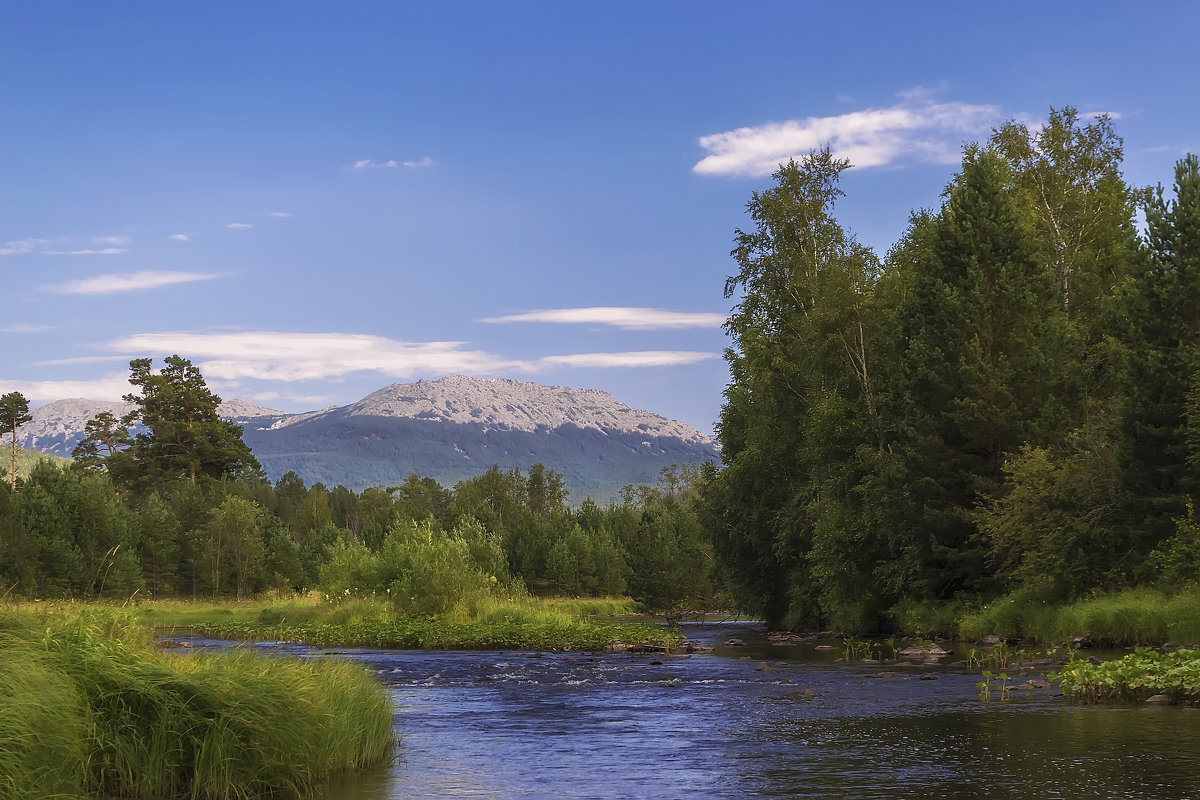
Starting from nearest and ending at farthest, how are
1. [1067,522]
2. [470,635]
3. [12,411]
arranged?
[1067,522], [470,635], [12,411]

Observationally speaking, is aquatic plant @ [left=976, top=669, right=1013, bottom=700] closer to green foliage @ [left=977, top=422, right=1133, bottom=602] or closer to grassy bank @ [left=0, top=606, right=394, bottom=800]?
green foliage @ [left=977, top=422, right=1133, bottom=602]

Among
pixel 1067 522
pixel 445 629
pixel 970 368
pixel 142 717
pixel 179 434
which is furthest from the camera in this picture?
pixel 179 434

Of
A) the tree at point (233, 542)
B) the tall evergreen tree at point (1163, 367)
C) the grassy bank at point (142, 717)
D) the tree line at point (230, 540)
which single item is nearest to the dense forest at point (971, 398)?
the tall evergreen tree at point (1163, 367)

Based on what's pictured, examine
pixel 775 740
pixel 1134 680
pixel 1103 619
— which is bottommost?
pixel 1103 619

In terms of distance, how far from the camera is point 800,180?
5878cm

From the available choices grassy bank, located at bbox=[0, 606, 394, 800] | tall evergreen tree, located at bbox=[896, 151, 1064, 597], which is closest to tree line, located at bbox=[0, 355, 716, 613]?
tall evergreen tree, located at bbox=[896, 151, 1064, 597]

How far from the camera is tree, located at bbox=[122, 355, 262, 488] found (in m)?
113

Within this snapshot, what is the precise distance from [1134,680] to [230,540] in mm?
80804

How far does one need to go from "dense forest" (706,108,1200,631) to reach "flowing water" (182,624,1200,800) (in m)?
11.6

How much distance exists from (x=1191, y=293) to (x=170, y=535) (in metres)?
80.3

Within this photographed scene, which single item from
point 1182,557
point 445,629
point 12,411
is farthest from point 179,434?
point 1182,557

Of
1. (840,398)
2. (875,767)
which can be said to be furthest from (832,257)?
(875,767)

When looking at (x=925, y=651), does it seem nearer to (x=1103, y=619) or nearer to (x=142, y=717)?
(x=1103, y=619)

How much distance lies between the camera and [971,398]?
43875 mm
